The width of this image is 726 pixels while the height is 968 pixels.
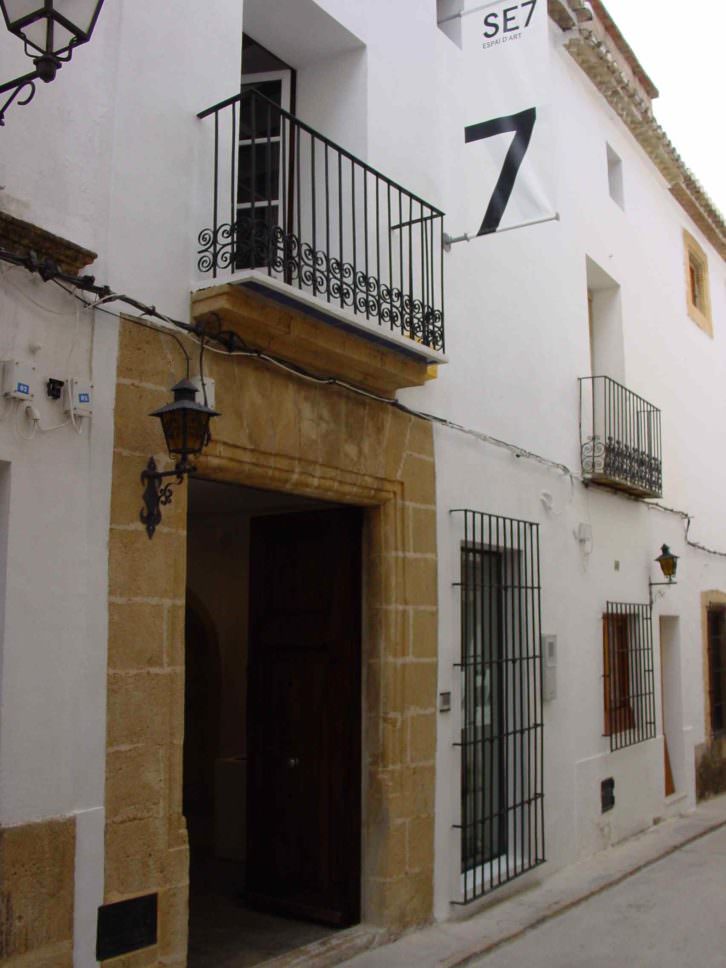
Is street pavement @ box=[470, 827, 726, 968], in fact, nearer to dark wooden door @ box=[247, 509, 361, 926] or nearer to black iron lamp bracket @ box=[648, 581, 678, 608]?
dark wooden door @ box=[247, 509, 361, 926]

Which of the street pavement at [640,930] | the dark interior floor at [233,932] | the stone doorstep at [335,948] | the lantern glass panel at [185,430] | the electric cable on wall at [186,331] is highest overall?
the electric cable on wall at [186,331]

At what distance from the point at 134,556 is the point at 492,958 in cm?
310

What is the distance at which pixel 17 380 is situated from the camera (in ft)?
12.1

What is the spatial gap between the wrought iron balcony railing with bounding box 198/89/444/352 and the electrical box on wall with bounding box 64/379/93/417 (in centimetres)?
90

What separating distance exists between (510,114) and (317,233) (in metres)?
1.40

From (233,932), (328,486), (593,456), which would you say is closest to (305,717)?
(233,932)

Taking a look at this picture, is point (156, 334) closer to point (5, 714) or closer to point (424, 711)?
point (5, 714)

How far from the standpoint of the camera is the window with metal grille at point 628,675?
337 inches

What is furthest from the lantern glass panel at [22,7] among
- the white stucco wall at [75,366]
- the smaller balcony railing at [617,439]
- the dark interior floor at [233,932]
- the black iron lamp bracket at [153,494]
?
the smaller balcony railing at [617,439]

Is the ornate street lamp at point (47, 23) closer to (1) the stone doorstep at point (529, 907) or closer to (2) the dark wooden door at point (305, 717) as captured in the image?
(2) the dark wooden door at point (305, 717)

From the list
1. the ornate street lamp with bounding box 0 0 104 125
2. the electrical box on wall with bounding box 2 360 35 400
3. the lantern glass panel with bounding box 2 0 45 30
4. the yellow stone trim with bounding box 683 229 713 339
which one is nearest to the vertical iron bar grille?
the electrical box on wall with bounding box 2 360 35 400

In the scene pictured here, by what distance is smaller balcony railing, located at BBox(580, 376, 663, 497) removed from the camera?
8398 millimetres

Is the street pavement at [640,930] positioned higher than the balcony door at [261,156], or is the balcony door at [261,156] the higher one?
the balcony door at [261,156]

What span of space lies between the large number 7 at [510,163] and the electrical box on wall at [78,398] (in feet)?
9.37
